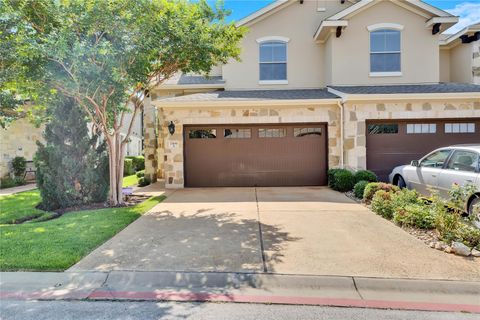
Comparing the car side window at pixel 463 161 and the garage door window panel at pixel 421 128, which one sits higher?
the garage door window panel at pixel 421 128

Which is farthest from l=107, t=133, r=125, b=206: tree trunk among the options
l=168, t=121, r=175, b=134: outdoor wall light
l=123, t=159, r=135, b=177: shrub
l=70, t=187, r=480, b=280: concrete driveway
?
l=123, t=159, r=135, b=177: shrub

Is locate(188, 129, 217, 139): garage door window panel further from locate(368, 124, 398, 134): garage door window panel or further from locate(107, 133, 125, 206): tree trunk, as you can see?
locate(368, 124, 398, 134): garage door window panel

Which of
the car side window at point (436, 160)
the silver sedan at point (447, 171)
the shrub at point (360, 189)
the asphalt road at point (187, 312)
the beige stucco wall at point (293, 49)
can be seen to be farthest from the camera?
the beige stucco wall at point (293, 49)

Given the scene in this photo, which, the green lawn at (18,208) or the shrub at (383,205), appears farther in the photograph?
the green lawn at (18,208)

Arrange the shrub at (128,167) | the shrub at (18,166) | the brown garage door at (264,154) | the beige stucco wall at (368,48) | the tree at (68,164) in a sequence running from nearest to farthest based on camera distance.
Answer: the tree at (68,164)
the brown garage door at (264,154)
the beige stucco wall at (368,48)
the shrub at (18,166)
the shrub at (128,167)

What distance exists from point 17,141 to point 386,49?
18.6 m

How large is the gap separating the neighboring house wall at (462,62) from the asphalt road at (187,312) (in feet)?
47.5

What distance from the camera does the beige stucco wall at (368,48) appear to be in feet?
44.2


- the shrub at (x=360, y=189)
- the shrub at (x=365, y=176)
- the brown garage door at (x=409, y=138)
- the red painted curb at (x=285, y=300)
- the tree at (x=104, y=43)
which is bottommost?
the red painted curb at (x=285, y=300)

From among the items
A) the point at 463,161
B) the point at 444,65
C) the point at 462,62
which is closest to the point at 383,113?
the point at 463,161

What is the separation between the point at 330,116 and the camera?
11977 mm

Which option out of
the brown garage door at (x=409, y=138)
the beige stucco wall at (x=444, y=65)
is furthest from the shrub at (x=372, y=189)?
the beige stucco wall at (x=444, y=65)

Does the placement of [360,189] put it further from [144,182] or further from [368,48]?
[144,182]

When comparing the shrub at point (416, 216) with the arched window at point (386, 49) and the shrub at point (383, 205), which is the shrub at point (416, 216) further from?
the arched window at point (386, 49)
